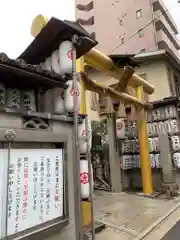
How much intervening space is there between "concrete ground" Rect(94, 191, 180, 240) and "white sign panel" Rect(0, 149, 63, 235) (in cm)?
185

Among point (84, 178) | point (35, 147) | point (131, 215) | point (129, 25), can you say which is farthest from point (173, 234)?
point (129, 25)

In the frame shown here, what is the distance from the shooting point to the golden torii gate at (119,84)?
532 centimetres

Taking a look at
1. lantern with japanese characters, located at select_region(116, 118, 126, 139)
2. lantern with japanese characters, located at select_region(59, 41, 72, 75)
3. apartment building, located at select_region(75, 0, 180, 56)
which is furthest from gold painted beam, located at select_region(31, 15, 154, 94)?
apartment building, located at select_region(75, 0, 180, 56)

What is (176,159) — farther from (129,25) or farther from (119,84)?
(129,25)

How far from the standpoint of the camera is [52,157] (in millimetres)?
3219

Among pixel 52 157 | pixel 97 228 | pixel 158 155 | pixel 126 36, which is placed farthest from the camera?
pixel 126 36

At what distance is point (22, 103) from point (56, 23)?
4.71 ft

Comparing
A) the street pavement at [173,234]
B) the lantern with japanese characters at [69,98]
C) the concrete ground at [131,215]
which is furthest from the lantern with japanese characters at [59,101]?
the street pavement at [173,234]

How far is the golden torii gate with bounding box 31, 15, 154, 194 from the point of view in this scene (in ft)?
17.4

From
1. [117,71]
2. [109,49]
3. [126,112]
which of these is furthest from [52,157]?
[109,49]

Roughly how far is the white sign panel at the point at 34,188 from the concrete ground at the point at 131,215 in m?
1.85

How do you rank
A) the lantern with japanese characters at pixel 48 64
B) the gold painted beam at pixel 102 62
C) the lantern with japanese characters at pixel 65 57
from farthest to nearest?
the gold painted beam at pixel 102 62 → the lantern with japanese characters at pixel 48 64 → the lantern with japanese characters at pixel 65 57

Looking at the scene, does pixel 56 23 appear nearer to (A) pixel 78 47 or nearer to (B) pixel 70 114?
(A) pixel 78 47

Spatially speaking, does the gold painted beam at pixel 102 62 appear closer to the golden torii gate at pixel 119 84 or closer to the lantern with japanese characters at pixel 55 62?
the golden torii gate at pixel 119 84
